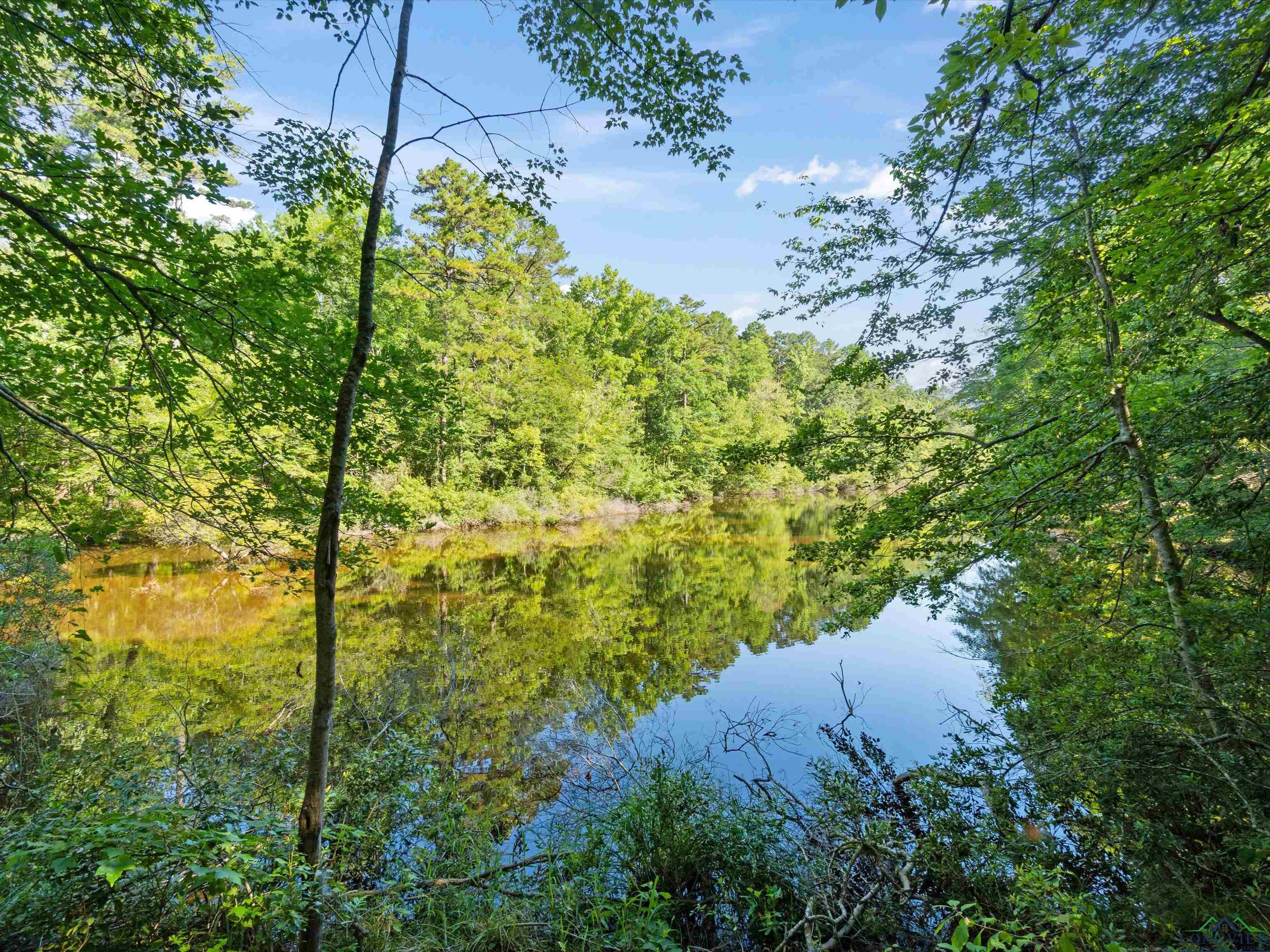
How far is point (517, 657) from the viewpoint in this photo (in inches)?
385

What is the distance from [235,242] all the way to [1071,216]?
6244mm

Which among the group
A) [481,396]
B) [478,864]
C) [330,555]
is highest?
[481,396]

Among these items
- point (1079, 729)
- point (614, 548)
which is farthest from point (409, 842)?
point (614, 548)

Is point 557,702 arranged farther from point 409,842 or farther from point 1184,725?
point 1184,725

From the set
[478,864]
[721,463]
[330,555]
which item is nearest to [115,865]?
[330,555]

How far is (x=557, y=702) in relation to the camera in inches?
312

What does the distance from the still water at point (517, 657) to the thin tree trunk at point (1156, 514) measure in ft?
8.76

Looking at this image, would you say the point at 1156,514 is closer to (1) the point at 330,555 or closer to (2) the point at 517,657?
(1) the point at 330,555

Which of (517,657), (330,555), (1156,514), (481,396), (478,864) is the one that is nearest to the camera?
(330,555)

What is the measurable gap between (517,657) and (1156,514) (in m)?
9.08

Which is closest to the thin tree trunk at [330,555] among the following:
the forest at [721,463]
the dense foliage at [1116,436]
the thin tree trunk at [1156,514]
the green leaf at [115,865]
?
the forest at [721,463]

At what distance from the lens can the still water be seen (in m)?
6.75

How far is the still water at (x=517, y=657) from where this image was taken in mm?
6754

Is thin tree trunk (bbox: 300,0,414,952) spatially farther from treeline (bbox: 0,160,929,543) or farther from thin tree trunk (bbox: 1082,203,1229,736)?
thin tree trunk (bbox: 1082,203,1229,736)
